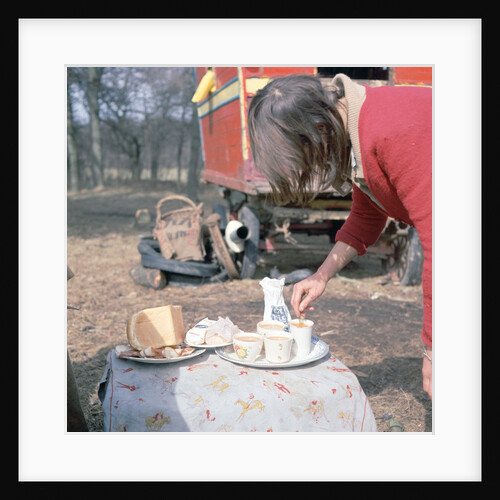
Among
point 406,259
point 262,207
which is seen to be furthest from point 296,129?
point 406,259

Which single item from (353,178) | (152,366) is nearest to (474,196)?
(353,178)

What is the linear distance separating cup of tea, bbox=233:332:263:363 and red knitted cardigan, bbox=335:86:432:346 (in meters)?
0.63

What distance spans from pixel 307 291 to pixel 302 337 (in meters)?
0.20

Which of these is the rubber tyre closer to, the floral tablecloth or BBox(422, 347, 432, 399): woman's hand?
the floral tablecloth

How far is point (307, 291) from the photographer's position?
211 cm

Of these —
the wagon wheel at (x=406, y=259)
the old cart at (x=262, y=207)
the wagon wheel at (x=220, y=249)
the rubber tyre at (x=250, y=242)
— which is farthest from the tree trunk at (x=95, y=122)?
the wagon wheel at (x=406, y=259)

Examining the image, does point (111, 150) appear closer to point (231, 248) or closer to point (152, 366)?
point (231, 248)

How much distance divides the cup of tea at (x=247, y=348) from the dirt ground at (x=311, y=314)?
2.79 ft

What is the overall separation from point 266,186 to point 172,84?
1711 cm

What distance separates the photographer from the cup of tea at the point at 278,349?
6.33 feet

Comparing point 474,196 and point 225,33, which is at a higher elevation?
point 225,33

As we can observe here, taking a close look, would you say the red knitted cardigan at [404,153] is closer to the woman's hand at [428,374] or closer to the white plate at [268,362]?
the woman's hand at [428,374]

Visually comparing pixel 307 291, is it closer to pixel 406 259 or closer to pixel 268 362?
pixel 268 362

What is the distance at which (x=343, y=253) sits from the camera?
2.11 metres
